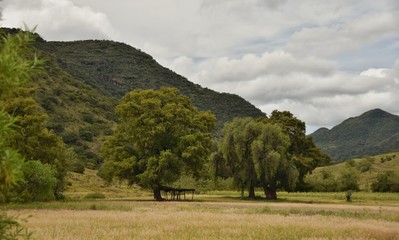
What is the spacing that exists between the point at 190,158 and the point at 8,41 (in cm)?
4966

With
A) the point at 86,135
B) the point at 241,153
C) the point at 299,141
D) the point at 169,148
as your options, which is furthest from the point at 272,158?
the point at 86,135

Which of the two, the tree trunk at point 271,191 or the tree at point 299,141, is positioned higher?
the tree at point 299,141

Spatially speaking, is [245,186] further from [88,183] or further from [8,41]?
[8,41]

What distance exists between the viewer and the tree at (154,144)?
54.0m

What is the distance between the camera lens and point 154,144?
56719mm

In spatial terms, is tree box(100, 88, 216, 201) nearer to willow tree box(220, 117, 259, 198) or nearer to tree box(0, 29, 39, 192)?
willow tree box(220, 117, 259, 198)

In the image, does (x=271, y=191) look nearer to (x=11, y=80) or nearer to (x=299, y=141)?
(x=299, y=141)

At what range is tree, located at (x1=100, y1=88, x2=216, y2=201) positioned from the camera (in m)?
54.0

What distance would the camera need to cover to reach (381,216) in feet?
A: 107

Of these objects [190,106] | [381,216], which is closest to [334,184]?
[190,106]

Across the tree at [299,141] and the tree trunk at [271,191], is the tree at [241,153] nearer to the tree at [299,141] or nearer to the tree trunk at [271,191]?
the tree trunk at [271,191]

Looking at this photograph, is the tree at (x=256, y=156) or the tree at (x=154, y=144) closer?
the tree at (x=154, y=144)

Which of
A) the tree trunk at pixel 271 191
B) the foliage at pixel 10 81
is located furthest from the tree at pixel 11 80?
the tree trunk at pixel 271 191

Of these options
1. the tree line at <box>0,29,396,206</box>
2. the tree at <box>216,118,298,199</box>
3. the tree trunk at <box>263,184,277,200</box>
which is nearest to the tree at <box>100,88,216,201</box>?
the tree line at <box>0,29,396,206</box>
